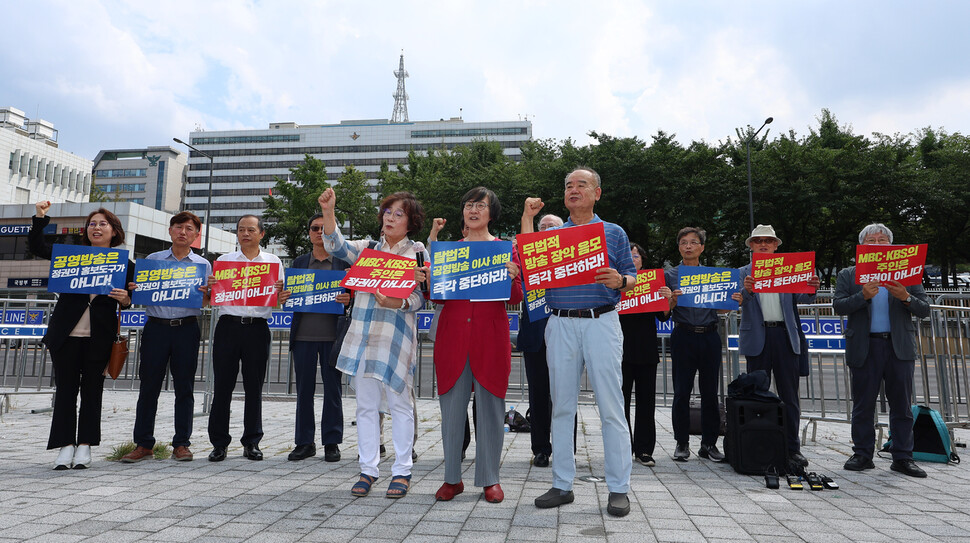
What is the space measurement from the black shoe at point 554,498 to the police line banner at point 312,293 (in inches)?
109

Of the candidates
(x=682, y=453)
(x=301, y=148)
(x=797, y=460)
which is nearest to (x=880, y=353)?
(x=797, y=460)

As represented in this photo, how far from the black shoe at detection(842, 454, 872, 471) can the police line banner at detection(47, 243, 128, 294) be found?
6.71 m

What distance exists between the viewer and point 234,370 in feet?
18.2

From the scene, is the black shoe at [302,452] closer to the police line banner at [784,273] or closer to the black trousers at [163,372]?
the black trousers at [163,372]

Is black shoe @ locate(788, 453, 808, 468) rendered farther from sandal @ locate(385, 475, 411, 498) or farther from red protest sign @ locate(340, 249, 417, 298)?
red protest sign @ locate(340, 249, 417, 298)

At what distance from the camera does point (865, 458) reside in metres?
5.53

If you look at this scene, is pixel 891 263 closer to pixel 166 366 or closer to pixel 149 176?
pixel 166 366

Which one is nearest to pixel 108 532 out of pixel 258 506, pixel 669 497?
pixel 258 506

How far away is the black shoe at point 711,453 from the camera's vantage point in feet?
19.1

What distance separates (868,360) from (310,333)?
531 centimetres

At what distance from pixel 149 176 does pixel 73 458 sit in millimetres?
129773

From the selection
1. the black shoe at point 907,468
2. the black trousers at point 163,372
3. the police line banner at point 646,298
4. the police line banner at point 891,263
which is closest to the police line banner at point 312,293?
the black trousers at point 163,372

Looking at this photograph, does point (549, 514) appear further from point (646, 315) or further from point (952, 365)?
point (952, 365)

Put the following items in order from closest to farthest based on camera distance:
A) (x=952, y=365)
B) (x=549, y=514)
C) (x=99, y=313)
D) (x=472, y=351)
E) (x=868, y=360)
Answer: (x=549, y=514) < (x=472, y=351) < (x=99, y=313) < (x=868, y=360) < (x=952, y=365)
